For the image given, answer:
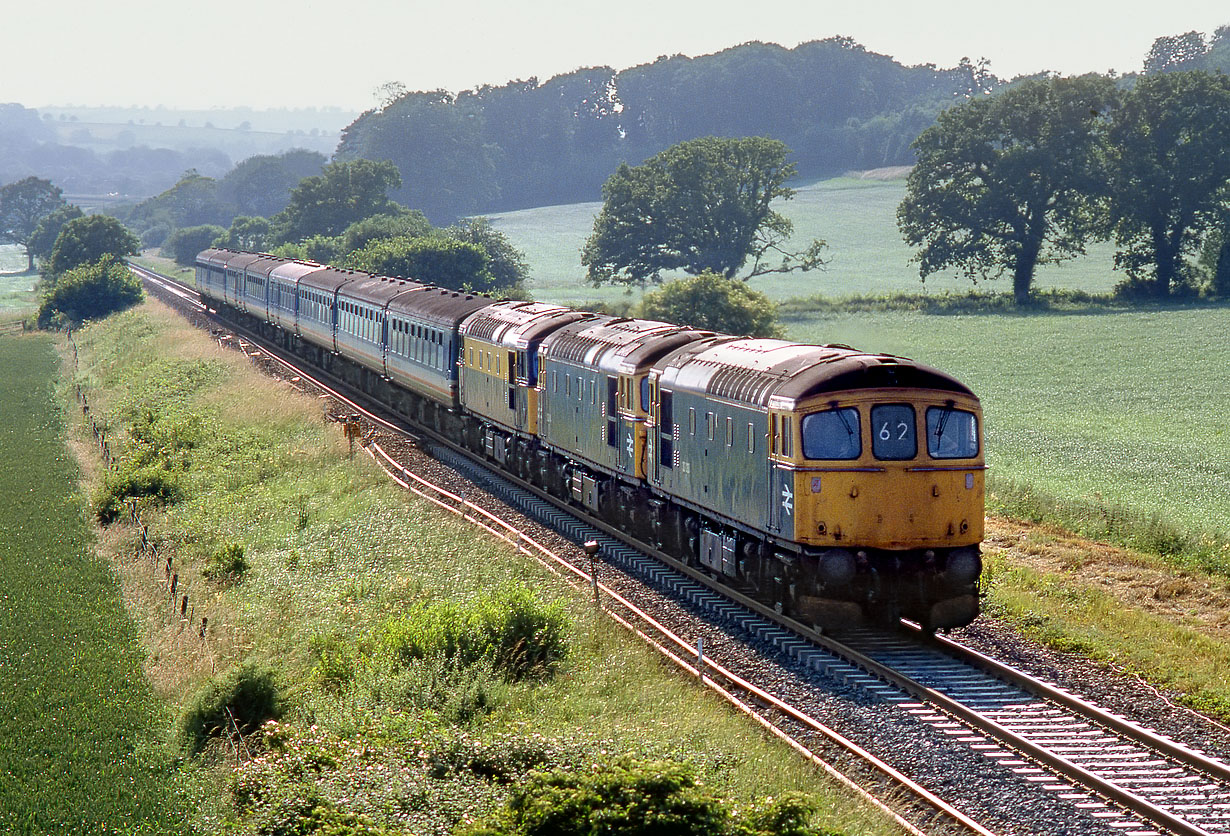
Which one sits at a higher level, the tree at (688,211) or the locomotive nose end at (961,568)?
the tree at (688,211)

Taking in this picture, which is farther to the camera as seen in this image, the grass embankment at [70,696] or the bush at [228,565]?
the bush at [228,565]

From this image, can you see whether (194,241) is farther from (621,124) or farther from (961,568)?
(961,568)

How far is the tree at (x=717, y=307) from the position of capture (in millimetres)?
57094

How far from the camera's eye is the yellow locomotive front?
17.3 metres

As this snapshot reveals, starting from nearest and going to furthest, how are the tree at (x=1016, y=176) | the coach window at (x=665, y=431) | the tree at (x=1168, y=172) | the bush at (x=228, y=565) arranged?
1. the coach window at (x=665, y=431)
2. the bush at (x=228, y=565)
3. the tree at (x=1168, y=172)
4. the tree at (x=1016, y=176)

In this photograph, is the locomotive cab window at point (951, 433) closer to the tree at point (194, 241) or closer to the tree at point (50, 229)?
the tree at point (194, 241)

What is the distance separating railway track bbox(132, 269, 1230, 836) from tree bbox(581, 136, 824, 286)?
68.7 meters

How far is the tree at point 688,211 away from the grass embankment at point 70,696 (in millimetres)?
57360

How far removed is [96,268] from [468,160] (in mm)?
95632

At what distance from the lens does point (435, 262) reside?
76875mm

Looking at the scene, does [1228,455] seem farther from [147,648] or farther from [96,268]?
[96,268]

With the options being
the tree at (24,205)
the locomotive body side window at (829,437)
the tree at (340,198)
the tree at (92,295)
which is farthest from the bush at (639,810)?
the tree at (24,205)

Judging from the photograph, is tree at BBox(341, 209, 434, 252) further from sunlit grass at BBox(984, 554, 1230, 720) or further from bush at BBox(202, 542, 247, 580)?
sunlit grass at BBox(984, 554, 1230, 720)

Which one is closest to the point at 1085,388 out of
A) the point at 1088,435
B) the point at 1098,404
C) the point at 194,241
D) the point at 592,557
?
the point at 1098,404
